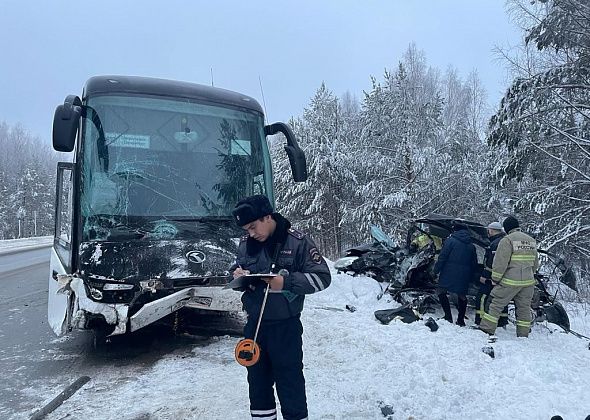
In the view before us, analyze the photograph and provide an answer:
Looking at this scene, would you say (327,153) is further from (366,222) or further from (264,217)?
(264,217)

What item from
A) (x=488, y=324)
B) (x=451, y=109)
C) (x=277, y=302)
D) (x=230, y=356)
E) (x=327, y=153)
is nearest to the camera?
(x=277, y=302)

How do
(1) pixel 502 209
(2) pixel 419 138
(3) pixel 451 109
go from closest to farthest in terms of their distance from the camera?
(1) pixel 502 209 → (2) pixel 419 138 → (3) pixel 451 109

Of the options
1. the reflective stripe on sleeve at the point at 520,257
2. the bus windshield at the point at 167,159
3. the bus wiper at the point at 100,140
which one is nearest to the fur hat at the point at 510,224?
the reflective stripe on sleeve at the point at 520,257

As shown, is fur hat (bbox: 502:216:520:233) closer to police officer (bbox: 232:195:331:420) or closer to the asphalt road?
the asphalt road

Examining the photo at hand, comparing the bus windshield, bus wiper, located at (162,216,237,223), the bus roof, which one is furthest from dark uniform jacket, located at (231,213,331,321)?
the bus roof

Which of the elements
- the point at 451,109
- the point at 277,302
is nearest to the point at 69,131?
the point at 277,302

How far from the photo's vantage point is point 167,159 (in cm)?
563

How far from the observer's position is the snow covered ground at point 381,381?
13.4 feet

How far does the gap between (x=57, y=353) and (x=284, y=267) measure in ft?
14.1

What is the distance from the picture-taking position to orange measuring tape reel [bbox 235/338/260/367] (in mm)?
3078

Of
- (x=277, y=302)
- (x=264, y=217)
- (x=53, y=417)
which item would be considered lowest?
(x=53, y=417)

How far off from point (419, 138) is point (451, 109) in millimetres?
16341

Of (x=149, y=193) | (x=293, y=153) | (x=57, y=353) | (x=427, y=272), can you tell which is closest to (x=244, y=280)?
(x=149, y=193)

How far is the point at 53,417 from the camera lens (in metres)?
3.95
